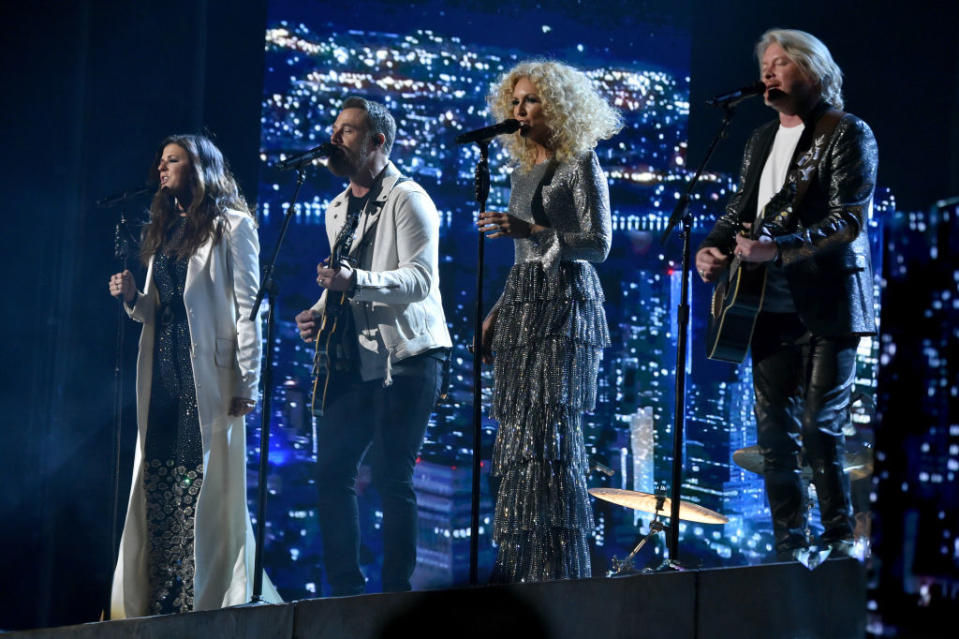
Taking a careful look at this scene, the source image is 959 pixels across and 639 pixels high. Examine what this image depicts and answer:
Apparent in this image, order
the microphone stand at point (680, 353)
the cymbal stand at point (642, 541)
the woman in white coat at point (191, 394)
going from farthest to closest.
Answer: the cymbal stand at point (642, 541) < the microphone stand at point (680, 353) < the woman in white coat at point (191, 394)

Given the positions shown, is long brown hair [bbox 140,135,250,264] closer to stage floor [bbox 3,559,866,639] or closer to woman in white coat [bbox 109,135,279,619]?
woman in white coat [bbox 109,135,279,619]

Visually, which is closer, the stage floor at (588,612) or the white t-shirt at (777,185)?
the stage floor at (588,612)

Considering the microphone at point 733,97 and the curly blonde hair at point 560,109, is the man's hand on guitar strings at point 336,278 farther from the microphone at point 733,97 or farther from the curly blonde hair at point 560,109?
the microphone at point 733,97

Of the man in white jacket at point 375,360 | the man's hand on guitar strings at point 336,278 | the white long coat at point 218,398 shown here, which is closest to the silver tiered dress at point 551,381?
the man in white jacket at point 375,360

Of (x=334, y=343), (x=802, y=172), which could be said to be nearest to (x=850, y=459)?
(x=802, y=172)

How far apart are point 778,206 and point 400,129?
4.54 feet

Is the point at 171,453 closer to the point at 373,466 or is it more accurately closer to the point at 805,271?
the point at 373,466

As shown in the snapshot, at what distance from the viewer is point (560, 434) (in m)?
3.43

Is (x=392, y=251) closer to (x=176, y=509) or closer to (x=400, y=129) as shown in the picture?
(x=400, y=129)

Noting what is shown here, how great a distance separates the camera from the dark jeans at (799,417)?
3.22m

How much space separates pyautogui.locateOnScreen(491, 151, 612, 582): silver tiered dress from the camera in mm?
3416

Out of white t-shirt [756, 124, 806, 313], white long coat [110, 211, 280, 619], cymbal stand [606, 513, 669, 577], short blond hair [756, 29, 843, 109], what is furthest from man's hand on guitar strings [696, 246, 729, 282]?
white long coat [110, 211, 280, 619]

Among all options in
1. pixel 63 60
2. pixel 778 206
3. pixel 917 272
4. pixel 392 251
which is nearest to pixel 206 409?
pixel 392 251

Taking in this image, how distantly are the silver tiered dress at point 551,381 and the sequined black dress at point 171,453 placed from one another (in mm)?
1045
